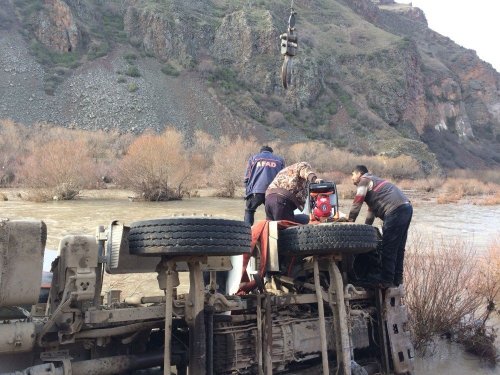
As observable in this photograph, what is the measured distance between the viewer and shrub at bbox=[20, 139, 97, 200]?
22062mm

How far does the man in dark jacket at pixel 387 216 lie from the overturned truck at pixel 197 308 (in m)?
0.18

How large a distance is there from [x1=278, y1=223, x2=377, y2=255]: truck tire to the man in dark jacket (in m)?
0.59

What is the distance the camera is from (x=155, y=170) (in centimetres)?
2423

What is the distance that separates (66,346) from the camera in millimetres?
3098

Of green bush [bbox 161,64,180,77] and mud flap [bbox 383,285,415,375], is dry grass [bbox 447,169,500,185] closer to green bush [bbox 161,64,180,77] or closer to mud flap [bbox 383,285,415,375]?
green bush [bbox 161,64,180,77]

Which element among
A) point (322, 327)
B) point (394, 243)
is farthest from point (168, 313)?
point (394, 243)

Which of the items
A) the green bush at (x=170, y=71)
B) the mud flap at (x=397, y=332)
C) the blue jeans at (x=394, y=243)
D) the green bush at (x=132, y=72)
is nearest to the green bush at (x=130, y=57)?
the green bush at (x=132, y=72)

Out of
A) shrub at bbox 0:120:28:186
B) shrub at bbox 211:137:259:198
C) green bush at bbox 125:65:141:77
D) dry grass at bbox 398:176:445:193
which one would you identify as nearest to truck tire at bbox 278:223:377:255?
shrub at bbox 211:137:259:198

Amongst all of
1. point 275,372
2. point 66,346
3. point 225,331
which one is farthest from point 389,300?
point 66,346

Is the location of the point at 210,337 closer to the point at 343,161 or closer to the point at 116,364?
the point at 116,364

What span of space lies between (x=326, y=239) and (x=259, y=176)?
292cm

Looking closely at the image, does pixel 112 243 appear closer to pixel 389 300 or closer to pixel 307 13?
pixel 389 300

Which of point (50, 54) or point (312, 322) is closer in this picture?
point (312, 322)

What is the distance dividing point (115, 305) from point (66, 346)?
46 cm
